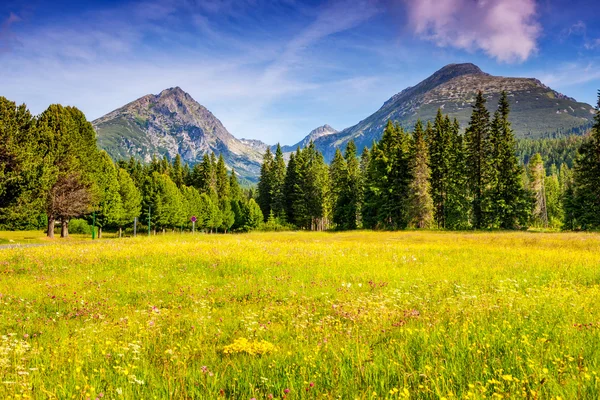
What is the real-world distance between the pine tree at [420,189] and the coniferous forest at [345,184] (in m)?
0.15

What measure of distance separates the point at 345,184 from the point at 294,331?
198 feet

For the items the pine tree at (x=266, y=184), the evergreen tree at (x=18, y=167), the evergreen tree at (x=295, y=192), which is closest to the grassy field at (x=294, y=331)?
the evergreen tree at (x=18, y=167)

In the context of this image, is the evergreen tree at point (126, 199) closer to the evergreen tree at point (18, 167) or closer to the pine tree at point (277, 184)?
the evergreen tree at point (18, 167)

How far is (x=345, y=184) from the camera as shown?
65.5 metres

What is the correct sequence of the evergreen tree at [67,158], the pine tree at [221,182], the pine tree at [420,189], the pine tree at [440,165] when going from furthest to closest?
the pine tree at [221,182], the pine tree at [440,165], the pine tree at [420,189], the evergreen tree at [67,158]

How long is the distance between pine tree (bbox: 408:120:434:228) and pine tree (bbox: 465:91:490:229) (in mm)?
5930

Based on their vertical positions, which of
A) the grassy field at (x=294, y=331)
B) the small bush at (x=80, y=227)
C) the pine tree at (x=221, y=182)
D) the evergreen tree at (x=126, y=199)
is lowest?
the small bush at (x=80, y=227)

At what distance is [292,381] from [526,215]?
52.1 m

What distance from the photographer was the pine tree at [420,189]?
48812mm

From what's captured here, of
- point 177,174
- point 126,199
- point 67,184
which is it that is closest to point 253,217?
point 177,174

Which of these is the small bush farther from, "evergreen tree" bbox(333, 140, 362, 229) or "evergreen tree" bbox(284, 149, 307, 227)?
"evergreen tree" bbox(333, 140, 362, 229)

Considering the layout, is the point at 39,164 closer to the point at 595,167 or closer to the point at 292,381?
the point at 292,381

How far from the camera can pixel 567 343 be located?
14.6 ft

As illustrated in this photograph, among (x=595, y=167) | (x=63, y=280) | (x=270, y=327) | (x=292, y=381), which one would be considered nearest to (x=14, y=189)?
(x=63, y=280)
